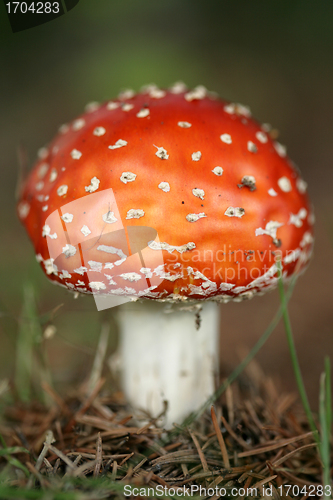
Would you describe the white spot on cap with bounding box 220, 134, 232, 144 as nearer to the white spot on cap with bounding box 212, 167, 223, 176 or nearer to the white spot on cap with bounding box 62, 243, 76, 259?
the white spot on cap with bounding box 212, 167, 223, 176

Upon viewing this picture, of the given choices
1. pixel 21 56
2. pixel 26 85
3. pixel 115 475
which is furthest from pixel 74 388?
pixel 26 85

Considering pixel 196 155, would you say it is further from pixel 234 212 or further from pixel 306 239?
pixel 306 239

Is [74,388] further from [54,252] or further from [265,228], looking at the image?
[265,228]

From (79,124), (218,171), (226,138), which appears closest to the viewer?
(218,171)

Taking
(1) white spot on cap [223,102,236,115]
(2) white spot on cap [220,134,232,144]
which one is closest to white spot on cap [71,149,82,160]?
(2) white spot on cap [220,134,232,144]

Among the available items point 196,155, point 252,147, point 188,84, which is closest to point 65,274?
point 196,155

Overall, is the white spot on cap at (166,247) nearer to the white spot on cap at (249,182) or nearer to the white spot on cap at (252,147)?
the white spot on cap at (249,182)
